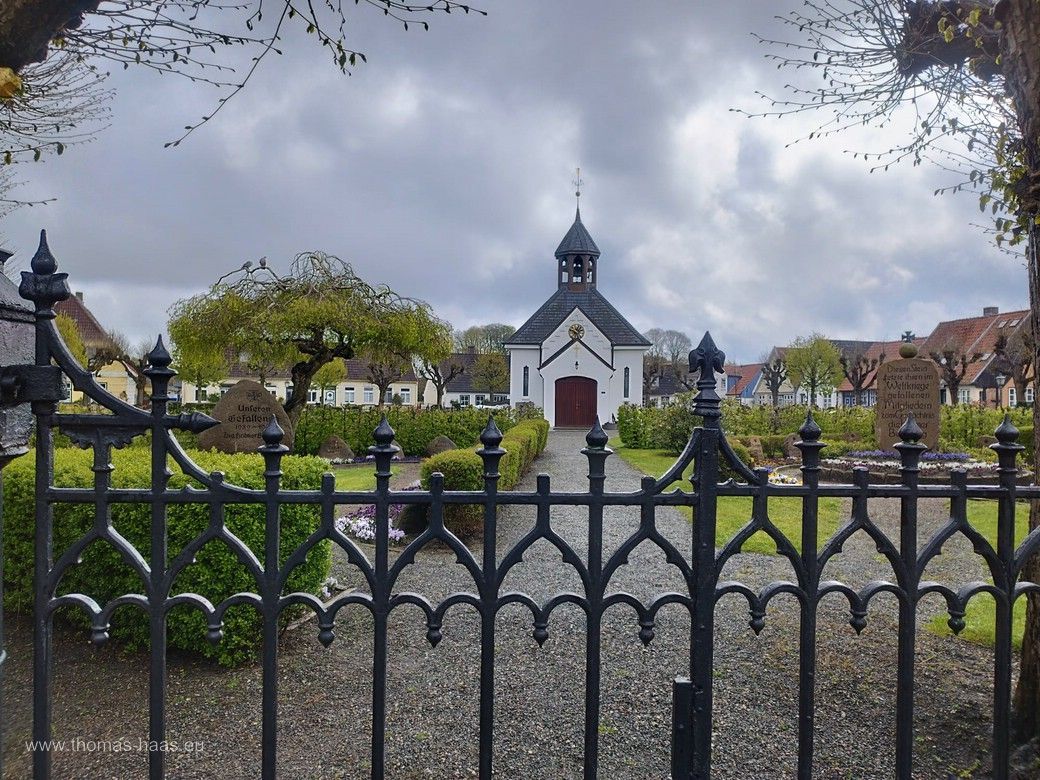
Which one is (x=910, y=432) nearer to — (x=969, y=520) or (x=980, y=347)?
(x=969, y=520)

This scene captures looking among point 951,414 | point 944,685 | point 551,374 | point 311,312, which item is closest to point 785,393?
point 551,374

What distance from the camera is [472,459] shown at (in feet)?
28.0

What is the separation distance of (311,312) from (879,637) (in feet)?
38.0

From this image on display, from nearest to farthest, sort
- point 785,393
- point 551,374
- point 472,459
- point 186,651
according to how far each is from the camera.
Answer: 1. point 186,651
2. point 472,459
3. point 551,374
4. point 785,393

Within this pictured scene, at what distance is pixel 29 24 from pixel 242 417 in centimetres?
897

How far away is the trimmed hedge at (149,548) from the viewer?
4.31 m

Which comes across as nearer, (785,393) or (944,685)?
(944,685)

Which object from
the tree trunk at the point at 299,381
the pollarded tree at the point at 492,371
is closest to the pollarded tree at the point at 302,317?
the tree trunk at the point at 299,381

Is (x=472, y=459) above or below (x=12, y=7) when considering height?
below

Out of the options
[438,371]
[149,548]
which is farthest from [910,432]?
[438,371]

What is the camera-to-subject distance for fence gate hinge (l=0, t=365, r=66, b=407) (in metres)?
1.88

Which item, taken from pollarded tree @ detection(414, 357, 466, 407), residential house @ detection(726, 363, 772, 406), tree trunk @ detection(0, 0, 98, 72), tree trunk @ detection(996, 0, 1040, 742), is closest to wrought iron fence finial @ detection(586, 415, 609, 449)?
tree trunk @ detection(0, 0, 98, 72)

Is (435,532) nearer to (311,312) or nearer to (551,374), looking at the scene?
(311,312)

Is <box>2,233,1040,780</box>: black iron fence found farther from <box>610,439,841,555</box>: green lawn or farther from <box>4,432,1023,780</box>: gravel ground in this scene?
<box>610,439,841,555</box>: green lawn
